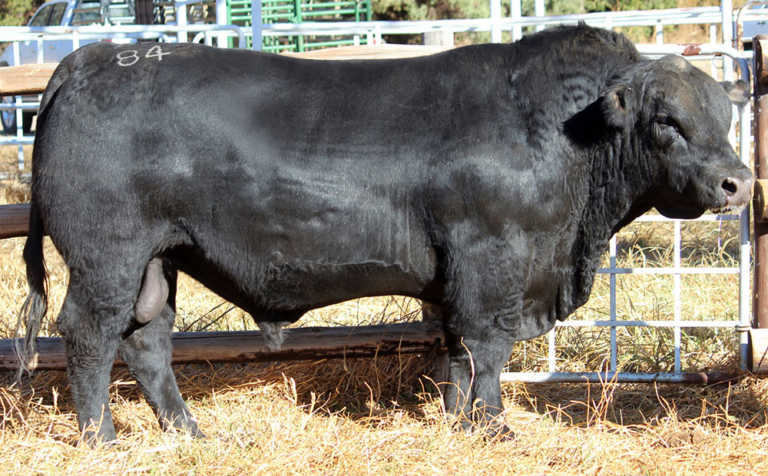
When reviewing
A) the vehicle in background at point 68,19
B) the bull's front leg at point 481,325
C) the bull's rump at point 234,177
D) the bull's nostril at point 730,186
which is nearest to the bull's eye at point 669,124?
the bull's nostril at point 730,186

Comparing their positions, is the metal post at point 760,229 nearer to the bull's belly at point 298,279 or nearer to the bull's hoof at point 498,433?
the bull's hoof at point 498,433

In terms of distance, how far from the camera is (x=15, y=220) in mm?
4188

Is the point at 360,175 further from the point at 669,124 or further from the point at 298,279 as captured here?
the point at 669,124

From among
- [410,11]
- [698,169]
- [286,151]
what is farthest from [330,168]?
[410,11]

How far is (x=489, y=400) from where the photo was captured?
144 inches

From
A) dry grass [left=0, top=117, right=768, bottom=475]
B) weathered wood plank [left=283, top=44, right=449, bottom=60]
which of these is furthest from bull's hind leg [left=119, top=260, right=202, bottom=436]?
weathered wood plank [left=283, top=44, right=449, bottom=60]

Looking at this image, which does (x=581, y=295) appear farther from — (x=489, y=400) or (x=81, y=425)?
(x=81, y=425)

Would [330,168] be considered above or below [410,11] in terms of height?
below

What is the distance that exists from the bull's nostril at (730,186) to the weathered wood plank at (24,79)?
10.4 feet

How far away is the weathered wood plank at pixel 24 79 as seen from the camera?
168 inches

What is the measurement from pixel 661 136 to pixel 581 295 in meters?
0.76

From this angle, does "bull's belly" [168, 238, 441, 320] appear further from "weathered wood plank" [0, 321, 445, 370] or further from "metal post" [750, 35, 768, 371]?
"metal post" [750, 35, 768, 371]

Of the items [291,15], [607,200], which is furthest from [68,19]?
[607,200]

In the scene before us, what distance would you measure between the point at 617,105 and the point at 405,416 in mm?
1719
